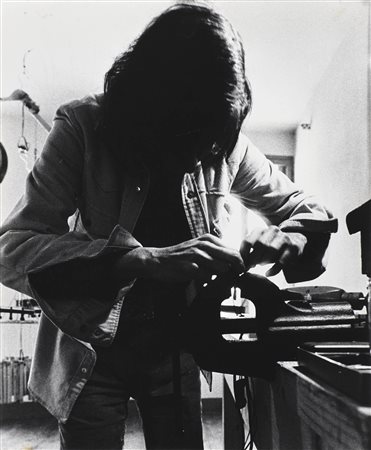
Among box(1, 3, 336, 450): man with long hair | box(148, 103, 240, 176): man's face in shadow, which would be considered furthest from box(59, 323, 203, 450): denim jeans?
box(148, 103, 240, 176): man's face in shadow

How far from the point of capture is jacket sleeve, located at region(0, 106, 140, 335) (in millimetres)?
735

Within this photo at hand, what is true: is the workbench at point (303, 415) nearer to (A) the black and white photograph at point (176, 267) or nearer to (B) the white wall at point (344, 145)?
(A) the black and white photograph at point (176, 267)

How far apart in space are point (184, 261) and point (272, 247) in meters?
0.16

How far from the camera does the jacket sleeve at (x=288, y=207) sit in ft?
2.89

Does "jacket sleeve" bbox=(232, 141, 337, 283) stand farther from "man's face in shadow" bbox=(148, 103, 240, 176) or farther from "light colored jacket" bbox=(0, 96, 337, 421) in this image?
"man's face in shadow" bbox=(148, 103, 240, 176)

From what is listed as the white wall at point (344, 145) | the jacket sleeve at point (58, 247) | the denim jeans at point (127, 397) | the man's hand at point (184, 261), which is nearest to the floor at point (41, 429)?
the white wall at point (344, 145)

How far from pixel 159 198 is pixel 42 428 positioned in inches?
126

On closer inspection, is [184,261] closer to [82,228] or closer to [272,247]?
[272,247]

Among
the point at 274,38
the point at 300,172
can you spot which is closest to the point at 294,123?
the point at 300,172

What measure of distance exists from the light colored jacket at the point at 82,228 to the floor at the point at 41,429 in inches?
95.8

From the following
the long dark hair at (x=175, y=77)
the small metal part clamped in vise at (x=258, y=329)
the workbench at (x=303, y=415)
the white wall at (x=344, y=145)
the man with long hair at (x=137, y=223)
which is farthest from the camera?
the white wall at (x=344, y=145)

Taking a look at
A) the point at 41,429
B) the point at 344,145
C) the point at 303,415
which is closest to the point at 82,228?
the point at 303,415

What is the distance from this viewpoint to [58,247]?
75cm

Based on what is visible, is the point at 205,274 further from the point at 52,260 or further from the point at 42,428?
the point at 42,428
